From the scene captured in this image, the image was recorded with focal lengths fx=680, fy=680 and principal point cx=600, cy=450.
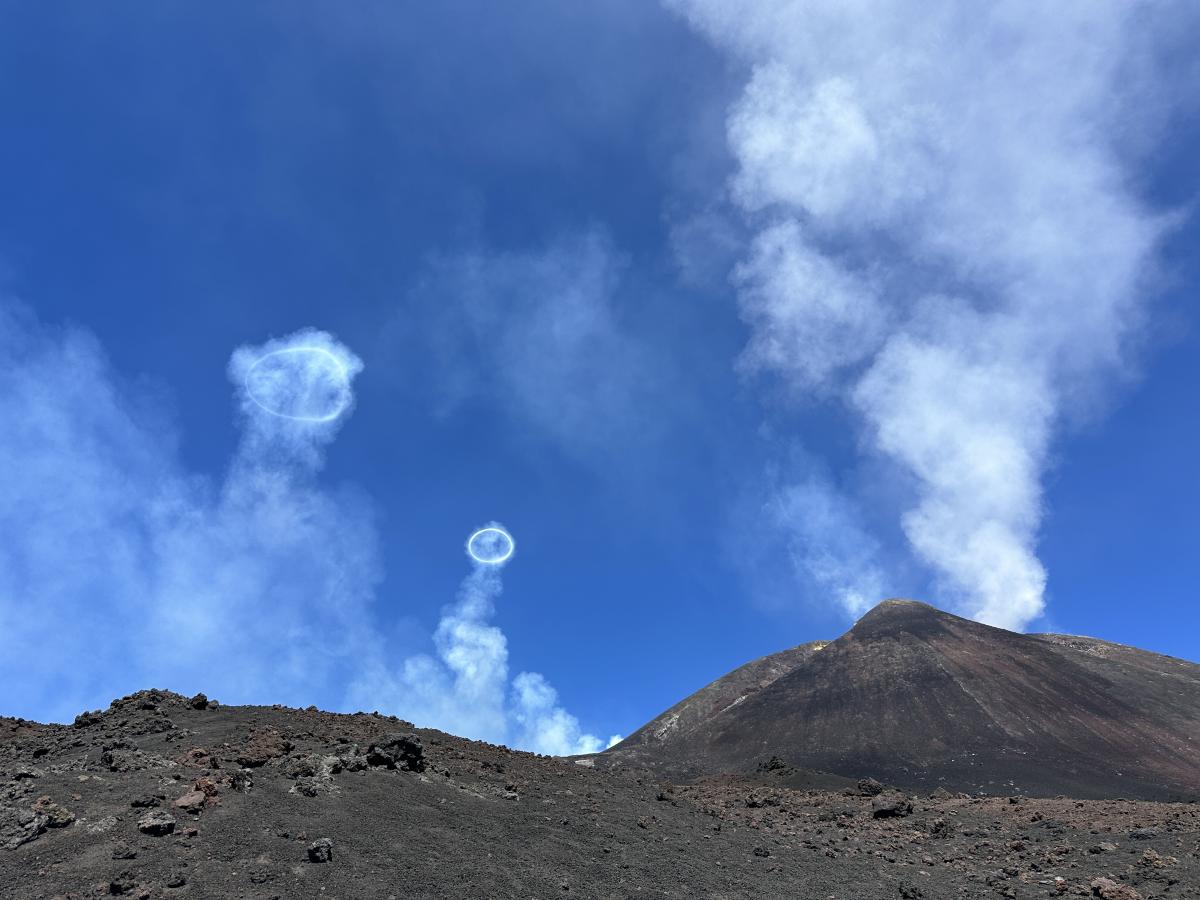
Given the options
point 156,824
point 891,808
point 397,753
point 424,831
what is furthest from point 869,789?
point 156,824

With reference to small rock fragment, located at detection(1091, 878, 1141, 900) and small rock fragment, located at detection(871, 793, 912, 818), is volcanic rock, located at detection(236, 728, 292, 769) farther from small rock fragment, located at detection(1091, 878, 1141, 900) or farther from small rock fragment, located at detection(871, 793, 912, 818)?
small rock fragment, located at detection(871, 793, 912, 818)

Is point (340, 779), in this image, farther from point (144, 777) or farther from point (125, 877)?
point (125, 877)

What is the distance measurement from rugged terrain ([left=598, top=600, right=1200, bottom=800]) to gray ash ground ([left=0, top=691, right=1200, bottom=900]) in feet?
98.4

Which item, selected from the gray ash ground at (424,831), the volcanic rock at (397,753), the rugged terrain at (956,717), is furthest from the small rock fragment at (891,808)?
the rugged terrain at (956,717)

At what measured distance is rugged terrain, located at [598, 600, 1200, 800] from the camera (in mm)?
48250

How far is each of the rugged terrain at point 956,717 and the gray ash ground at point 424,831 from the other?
29992 millimetres

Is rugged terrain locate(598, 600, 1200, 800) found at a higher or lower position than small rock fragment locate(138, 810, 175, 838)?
higher

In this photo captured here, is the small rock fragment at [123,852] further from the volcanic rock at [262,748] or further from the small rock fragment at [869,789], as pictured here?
the small rock fragment at [869,789]

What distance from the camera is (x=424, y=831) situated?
1323cm

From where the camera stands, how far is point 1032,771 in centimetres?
4688

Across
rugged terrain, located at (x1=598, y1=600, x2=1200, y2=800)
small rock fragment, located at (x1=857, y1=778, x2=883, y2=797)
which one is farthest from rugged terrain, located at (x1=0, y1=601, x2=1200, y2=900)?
rugged terrain, located at (x1=598, y1=600, x2=1200, y2=800)

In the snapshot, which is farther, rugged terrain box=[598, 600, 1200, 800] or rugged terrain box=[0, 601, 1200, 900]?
rugged terrain box=[598, 600, 1200, 800]

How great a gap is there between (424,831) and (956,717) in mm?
60802

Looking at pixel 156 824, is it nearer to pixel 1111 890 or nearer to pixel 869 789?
pixel 1111 890
